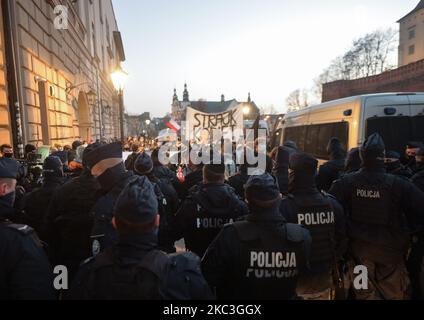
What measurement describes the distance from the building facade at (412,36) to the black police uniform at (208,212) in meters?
56.3

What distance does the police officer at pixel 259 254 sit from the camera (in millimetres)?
2115

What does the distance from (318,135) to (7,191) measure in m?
6.99

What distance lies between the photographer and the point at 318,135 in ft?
25.4

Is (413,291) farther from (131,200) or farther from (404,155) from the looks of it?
(131,200)

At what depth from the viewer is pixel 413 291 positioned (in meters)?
3.68

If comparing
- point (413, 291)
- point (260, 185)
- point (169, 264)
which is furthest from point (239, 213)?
point (413, 291)

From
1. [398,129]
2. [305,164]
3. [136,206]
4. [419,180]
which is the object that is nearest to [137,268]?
[136,206]

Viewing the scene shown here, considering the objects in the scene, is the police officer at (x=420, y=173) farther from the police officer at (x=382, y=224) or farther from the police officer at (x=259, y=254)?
the police officer at (x=259, y=254)

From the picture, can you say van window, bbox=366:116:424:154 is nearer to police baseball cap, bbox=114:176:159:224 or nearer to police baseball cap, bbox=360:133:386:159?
police baseball cap, bbox=360:133:386:159

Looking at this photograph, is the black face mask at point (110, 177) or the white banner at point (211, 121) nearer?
the black face mask at point (110, 177)

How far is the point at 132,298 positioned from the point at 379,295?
2828 millimetres

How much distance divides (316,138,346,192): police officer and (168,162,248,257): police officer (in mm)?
2863

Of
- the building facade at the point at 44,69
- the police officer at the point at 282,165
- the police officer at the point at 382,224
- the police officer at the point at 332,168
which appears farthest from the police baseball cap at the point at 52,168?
the building facade at the point at 44,69

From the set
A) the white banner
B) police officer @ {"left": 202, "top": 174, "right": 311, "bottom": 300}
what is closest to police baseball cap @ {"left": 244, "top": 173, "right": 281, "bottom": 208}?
police officer @ {"left": 202, "top": 174, "right": 311, "bottom": 300}
